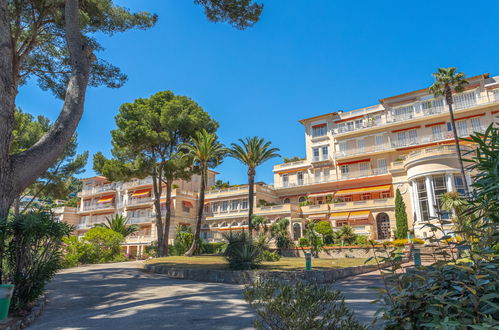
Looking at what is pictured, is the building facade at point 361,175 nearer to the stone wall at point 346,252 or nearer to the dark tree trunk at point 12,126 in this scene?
the stone wall at point 346,252

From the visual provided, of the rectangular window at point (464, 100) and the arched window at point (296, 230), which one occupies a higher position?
the rectangular window at point (464, 100)

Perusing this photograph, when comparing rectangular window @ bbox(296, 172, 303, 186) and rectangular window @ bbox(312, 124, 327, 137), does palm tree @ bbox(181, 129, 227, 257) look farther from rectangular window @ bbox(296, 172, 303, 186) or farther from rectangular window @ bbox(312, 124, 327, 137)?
rectangular window @ bbox(312, 124, 327, 137)

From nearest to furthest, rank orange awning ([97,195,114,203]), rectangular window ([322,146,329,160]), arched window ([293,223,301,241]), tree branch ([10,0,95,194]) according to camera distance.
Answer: tree branch ([10,0,95,194]), arched window ([293,223,301,241]), rectangular window ([322,146,329,160]), orange awning ([97,195,114,203])

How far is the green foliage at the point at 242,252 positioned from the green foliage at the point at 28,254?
8173 millimetres

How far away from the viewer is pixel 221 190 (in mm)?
42875

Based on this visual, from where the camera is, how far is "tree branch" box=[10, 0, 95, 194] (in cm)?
775

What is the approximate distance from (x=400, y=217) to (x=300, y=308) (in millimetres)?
30039

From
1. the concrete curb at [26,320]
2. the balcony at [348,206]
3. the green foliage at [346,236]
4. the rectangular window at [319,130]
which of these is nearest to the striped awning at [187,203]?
the balcony at [348,206]

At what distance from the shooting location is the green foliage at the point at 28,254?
7008 millimetres

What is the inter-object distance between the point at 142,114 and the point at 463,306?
2975cm

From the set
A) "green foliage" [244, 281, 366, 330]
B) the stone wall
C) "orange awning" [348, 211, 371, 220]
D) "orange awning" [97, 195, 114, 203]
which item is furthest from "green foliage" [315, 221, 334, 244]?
"orange awning" [97, 195, 114, 203]

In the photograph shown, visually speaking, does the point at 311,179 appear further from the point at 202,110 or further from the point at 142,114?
the point at 142,114

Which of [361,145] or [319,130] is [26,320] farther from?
[319,130]

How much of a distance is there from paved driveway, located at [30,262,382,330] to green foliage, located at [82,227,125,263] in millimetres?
11731
